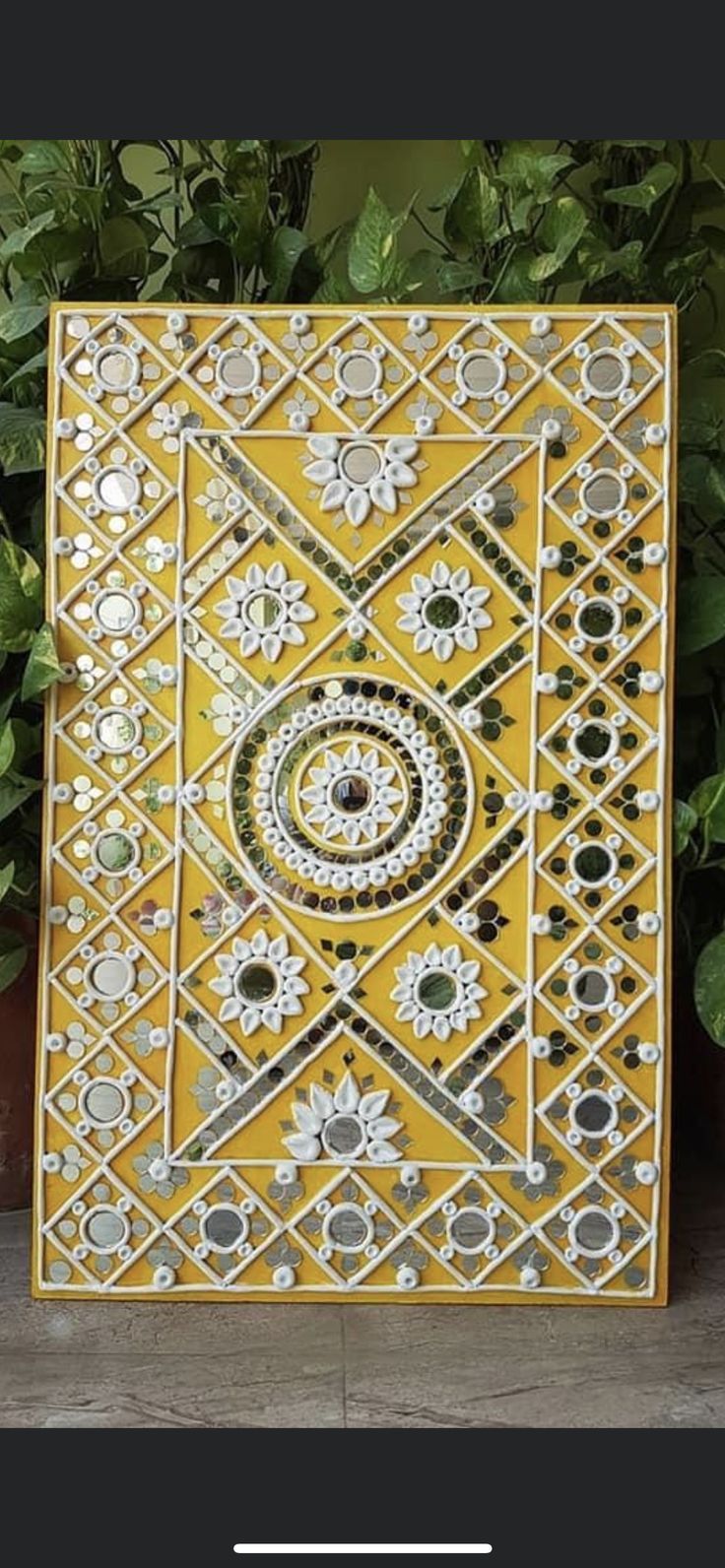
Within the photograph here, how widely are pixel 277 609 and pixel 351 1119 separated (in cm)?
57

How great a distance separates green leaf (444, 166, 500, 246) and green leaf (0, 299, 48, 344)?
1.64 ft

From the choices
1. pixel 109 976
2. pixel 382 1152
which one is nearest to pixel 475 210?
pixel 109 976

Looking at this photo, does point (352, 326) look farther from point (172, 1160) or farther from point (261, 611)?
point (172, 1160)

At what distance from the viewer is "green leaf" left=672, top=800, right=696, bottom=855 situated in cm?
172

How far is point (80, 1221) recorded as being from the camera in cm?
170

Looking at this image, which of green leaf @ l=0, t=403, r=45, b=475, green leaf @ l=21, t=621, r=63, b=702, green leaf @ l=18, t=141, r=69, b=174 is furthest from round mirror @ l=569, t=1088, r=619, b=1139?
green leaf @ l=18, t=141, r=69, b=174

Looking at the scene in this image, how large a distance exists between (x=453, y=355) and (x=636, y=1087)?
0.83m

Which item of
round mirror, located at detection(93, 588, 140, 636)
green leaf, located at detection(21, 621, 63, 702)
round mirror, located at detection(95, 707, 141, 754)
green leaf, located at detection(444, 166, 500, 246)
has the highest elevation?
green leaf, located at detection(444, 166, 500, 246)

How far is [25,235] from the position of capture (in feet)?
5.61

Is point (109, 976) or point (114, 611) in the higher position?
point (114, 611)

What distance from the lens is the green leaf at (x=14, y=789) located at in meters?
1.67

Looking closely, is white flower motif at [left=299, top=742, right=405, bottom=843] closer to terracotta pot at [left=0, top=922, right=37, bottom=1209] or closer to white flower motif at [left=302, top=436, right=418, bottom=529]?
white flower motif at [left=302, top=436, right=418, bottom=529]

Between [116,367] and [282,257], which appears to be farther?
[282,257]

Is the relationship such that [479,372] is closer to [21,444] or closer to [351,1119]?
[21,444]
